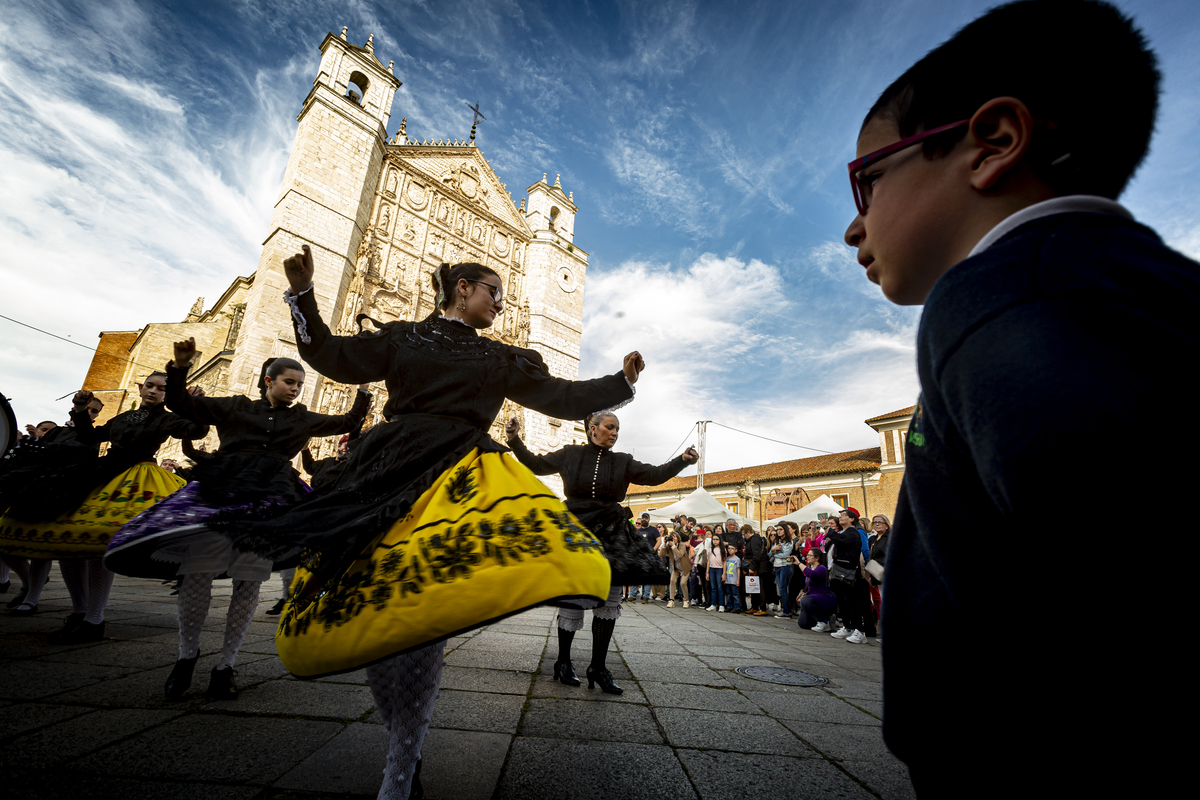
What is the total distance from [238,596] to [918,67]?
11.4 ft

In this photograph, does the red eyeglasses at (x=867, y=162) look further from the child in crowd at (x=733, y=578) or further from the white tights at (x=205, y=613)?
the child in crowd at (x=733, y=578)

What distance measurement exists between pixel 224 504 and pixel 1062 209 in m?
3.10

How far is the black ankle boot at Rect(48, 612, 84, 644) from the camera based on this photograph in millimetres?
3334

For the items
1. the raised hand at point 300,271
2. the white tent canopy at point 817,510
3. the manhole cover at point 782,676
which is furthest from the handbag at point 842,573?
the white tent canopy at point 817,510

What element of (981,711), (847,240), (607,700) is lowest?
(607,700)

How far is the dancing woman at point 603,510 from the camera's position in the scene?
314 centimetres

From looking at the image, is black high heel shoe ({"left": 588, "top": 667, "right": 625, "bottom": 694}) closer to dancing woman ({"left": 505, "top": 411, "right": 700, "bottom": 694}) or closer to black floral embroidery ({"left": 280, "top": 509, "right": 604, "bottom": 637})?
dancing woman ({"left": 505, "top": 411, "right": 700, "bottom": 694})

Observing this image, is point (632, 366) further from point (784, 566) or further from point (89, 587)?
point (784, 566)

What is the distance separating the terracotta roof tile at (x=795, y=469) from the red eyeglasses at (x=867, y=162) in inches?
1091

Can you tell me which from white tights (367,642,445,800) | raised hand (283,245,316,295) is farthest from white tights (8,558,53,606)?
white tights (367,642,445,800)

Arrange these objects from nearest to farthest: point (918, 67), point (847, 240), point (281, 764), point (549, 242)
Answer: point (918, 67) → point (847, 240) → point (281, 764) → point (549, 242)

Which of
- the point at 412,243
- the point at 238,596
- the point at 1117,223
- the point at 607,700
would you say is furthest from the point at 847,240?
the point at 412,243

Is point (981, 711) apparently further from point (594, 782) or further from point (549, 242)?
point (549, 242)

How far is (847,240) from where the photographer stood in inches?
41.1
